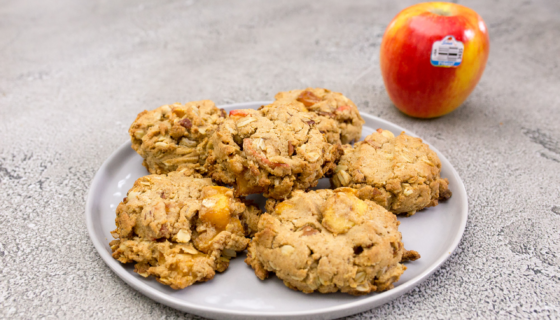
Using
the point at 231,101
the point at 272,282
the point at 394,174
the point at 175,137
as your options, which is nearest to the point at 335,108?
the point at 394,174

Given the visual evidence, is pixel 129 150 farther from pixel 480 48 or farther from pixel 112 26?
pixel 112 26

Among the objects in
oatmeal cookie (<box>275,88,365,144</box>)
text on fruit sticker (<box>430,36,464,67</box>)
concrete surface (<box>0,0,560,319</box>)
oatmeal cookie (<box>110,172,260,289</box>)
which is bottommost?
concrete surface (<box>0,0,560,319</box>)

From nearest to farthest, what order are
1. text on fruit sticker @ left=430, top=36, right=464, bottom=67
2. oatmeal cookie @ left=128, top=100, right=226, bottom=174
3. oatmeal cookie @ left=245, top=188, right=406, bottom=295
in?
oatmeal cookie @ left=245, top=188, right=406, bottom=295, oatmeal cookie @ left=128, top=100, right=226, bottom=174, text on fruit sticker @ left=430, top=36, right=464, bottom=67

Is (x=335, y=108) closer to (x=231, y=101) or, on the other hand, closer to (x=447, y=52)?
(x=447, y=52)

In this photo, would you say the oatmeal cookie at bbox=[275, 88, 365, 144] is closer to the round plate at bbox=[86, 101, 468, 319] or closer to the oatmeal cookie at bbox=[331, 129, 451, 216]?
the oatmeal cookie at bbox=[331, 129, 451, 216]

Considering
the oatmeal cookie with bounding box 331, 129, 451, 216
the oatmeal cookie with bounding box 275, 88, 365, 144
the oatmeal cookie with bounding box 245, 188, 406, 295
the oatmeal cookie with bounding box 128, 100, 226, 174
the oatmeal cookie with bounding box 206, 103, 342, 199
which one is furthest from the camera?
the oatmeal cookie with bounding box 275, 88, 365, 144

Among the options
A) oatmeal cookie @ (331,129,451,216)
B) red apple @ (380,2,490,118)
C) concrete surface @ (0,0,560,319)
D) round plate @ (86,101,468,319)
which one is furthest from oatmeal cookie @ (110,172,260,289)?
red apple @ (380,2,490,118)

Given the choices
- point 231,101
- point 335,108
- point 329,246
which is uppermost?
point 335,108

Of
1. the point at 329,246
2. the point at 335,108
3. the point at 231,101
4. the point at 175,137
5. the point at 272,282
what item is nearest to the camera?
the point at 329,246
